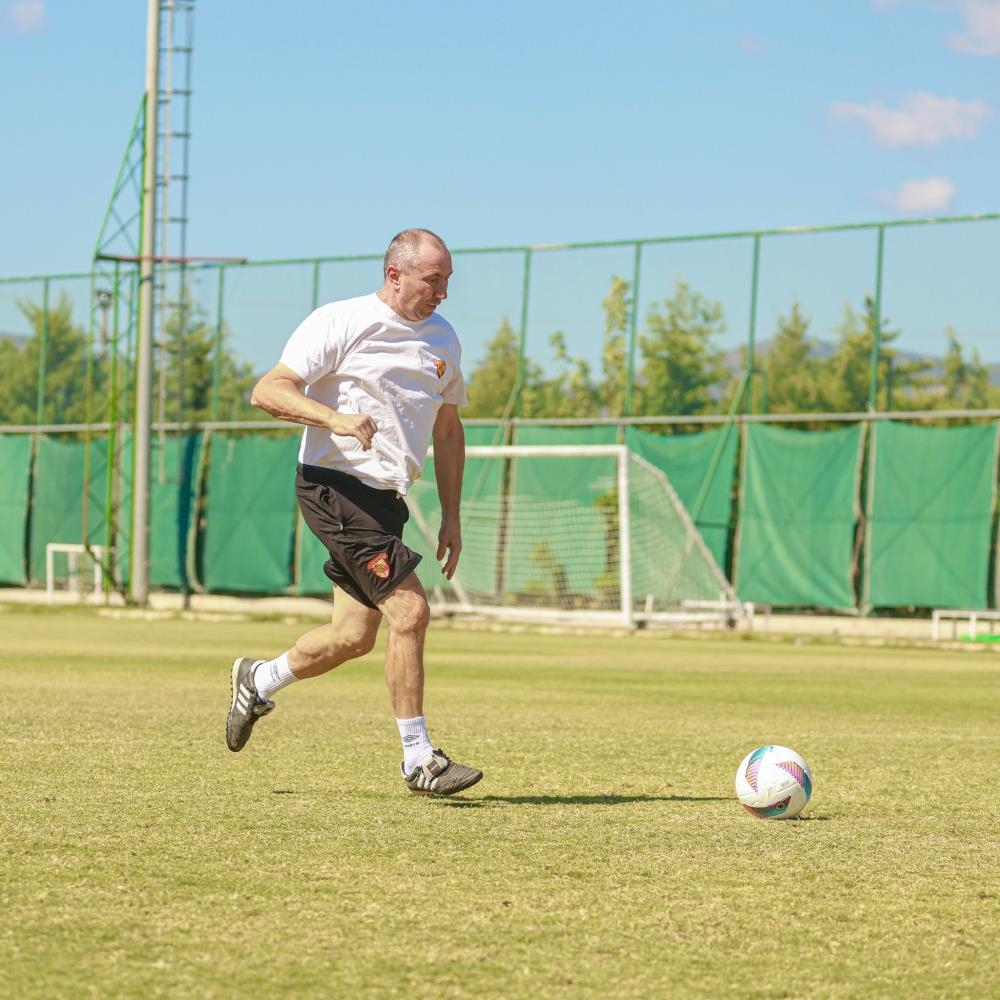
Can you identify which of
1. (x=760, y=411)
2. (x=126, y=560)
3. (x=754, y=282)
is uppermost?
(x=754, y=282)

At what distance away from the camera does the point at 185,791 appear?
20.2 feet

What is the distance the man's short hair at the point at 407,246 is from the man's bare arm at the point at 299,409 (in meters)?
0.56

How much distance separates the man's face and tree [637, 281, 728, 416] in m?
22.2

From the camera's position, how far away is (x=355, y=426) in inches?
232

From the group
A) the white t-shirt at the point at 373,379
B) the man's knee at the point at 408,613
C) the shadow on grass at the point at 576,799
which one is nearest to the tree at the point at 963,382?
the shadow on grass at the point at 576,799

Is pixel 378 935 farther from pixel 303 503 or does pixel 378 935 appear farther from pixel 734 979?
pixel 303 503

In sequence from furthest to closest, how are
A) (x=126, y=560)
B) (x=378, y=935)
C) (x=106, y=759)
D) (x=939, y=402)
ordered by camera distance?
(x=126, y=560)
(x=939, y=402)
(x=106, y=759)
(x=378, y=935)

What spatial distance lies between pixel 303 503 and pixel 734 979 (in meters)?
3.40

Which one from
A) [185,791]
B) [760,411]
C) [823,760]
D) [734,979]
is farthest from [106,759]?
[760,411]

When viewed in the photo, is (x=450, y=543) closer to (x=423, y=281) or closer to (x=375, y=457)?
(x=375, y=457)

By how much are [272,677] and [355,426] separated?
122 centimetres

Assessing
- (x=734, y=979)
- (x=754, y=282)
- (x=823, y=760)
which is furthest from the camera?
(x=754, y=282)

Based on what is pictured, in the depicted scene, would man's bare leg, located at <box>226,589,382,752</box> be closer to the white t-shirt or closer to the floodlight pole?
the white t-shirt

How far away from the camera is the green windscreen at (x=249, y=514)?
30953 mm
